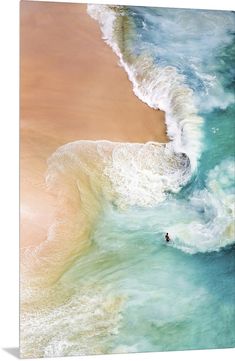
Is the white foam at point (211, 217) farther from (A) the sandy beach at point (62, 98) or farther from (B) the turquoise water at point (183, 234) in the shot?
(A) the sandy beach at point (62, 98)

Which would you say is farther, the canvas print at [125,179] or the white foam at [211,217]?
the white foam at [211,217]

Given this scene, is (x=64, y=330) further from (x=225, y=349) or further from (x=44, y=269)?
(x=225, y=349)

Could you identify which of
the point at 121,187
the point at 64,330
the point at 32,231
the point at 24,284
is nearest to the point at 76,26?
the point at 121,187

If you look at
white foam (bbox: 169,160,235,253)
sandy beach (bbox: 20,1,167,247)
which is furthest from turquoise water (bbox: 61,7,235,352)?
sandy beach (bbox: 20,1,167,247)

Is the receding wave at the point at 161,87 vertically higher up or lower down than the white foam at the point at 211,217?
higher up

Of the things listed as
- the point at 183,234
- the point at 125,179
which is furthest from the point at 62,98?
the point at 183,234

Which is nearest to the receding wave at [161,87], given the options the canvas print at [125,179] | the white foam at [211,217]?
the canvas print at [125,179]

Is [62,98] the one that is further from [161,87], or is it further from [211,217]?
[211,217]
